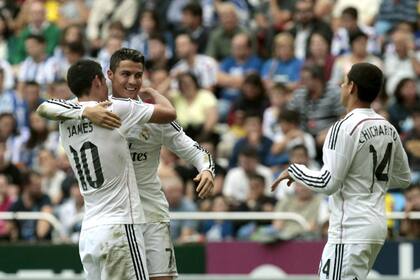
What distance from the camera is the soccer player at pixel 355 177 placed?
942cm

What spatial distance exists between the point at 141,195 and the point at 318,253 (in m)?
5.27

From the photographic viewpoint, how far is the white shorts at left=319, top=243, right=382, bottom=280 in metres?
9.48

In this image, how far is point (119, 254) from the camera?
9.51 metres

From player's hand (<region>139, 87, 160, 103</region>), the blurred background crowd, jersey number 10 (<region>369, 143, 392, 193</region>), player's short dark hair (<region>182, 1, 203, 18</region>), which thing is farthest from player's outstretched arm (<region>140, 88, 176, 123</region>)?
player's short dark hair (<region>182, 1, 203, 18</region>)

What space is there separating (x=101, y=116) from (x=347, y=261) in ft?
6.65

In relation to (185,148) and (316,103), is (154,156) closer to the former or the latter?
(185,148)

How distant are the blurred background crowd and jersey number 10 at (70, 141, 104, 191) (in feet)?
18.7

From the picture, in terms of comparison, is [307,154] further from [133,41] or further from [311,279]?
[133,41]

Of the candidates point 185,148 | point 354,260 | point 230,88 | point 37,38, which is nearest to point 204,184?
point 185,148

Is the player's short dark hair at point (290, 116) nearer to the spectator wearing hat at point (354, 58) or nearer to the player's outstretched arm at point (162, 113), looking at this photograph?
the spectator wearing hat at point (354, 58)

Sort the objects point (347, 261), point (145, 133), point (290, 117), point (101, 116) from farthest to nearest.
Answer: point (290, 117), point (145, 133), point (347, 261), point (101, 116)

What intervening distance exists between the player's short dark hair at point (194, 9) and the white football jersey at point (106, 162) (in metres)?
9.62

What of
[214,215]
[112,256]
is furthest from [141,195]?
[214,215]

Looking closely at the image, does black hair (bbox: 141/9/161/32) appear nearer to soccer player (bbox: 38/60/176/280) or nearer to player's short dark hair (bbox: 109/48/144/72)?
player's short dark hair (bbox: 109/48/144/72)
